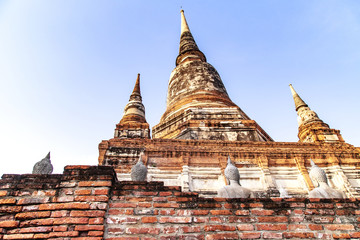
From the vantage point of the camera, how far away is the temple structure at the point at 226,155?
7070 mm

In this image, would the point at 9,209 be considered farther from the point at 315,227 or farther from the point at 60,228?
the point at 315,227

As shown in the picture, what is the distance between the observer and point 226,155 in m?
7.61

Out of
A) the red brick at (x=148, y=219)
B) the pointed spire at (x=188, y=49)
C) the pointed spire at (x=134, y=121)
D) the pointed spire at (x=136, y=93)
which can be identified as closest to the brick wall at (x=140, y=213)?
the red brick at (x=148, y=219)

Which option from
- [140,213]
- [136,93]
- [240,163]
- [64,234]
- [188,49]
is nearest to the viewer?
[64,234]

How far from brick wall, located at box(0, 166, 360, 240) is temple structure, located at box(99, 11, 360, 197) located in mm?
3213

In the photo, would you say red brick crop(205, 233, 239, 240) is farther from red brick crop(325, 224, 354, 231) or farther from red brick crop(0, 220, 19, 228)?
red brick crop(0, 220, 19, 228)

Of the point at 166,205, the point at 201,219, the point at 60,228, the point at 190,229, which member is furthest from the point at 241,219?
the point at 60,228

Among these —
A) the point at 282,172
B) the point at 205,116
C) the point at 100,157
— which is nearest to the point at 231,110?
the point at 205,116

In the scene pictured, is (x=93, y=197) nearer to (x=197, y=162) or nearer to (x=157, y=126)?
(x=197, y=162)

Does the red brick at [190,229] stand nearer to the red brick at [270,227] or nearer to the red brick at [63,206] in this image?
the red brick at [270,227]

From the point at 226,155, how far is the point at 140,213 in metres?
4.59

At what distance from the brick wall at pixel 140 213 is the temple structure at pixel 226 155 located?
3.21m

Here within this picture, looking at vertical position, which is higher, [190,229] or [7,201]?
[7,201]

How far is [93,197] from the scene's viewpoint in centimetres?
338
